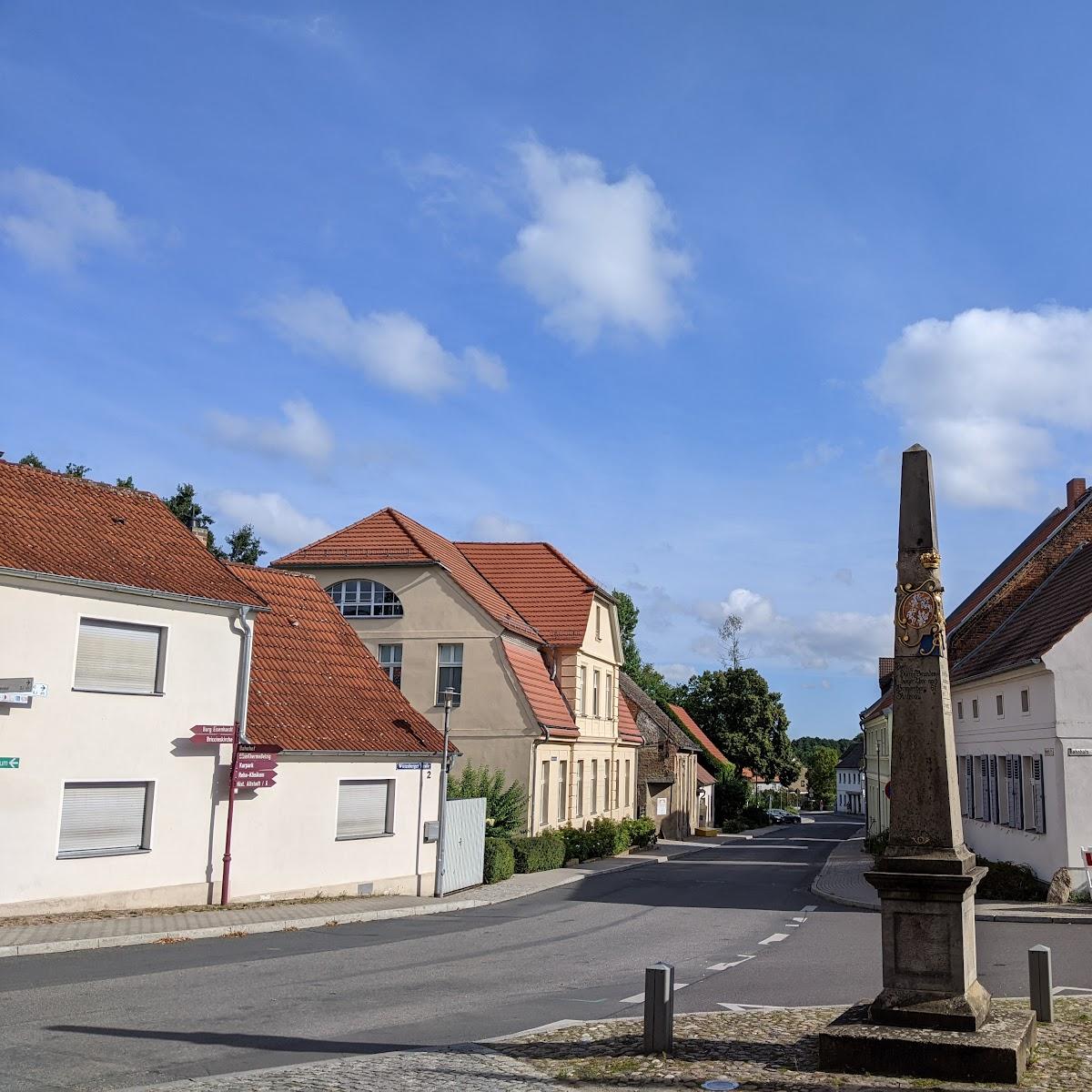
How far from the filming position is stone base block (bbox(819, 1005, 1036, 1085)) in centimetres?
789

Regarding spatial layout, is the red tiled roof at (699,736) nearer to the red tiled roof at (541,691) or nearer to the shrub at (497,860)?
the red tiled roof at (541,691)

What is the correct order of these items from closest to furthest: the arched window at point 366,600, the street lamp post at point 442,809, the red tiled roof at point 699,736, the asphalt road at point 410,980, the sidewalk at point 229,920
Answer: the asphalt road at point 410,980 → the sidewalk at point 229,920 → the street lamp post at point 442,809 → the arched window at point 366,600 → the red tiled roof at point 699,736

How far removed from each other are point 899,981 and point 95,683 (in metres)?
13.5

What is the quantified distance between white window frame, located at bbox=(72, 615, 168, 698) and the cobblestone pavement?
1070 cm

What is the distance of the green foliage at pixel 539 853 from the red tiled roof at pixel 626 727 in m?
11.6

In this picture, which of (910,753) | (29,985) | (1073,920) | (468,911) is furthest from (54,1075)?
(1073,920)

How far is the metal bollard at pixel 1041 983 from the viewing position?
9.92m

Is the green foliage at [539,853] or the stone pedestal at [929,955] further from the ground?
the stone pedestal at [929,955]

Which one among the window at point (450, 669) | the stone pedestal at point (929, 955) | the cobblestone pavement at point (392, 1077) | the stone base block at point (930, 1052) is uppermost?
the window at point (450, 669)

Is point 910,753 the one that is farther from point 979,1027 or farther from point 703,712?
point 703,712

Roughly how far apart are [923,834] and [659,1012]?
2571mm

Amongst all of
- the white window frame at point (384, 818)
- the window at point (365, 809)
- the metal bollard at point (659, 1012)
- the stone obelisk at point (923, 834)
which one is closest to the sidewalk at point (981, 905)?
the stone obelisk at point (923, 834)

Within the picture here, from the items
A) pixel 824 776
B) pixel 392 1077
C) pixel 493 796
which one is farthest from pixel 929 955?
pixel 824 776

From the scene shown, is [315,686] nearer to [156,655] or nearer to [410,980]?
[156,655]
